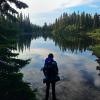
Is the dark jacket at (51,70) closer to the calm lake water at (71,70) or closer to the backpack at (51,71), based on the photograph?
the backpack at (51,71)

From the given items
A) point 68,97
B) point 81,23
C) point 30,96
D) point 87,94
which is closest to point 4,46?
point 30,96

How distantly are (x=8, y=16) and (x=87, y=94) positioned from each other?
8310 millimetres

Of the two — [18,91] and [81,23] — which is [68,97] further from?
[81,23]

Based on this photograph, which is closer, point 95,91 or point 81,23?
point 95,91

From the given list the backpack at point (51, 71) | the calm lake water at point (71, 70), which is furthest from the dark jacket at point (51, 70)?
the calm lake water at point (71, 70)

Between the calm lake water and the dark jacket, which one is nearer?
the dark jacket

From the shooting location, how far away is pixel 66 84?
24.7 meters

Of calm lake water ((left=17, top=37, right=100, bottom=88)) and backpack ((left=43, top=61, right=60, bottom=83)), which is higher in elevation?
backpack ((left=43, top=61, right=60, bottom=83))

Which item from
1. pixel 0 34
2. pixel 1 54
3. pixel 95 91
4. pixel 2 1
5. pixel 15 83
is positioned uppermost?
pixel 2 1

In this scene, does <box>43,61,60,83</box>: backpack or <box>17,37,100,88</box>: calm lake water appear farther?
<box>17,37,100,88</box>: calm lake water

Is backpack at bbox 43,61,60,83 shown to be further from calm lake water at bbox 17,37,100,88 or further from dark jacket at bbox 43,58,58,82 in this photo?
calm lake water at bbox 17,37,100,88

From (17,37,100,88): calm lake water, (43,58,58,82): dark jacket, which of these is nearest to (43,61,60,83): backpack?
(43,58,58,82): dark jacket

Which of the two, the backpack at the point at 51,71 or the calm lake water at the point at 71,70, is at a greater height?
the backpack at the point at 51,71

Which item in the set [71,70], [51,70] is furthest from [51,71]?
[71,70]
